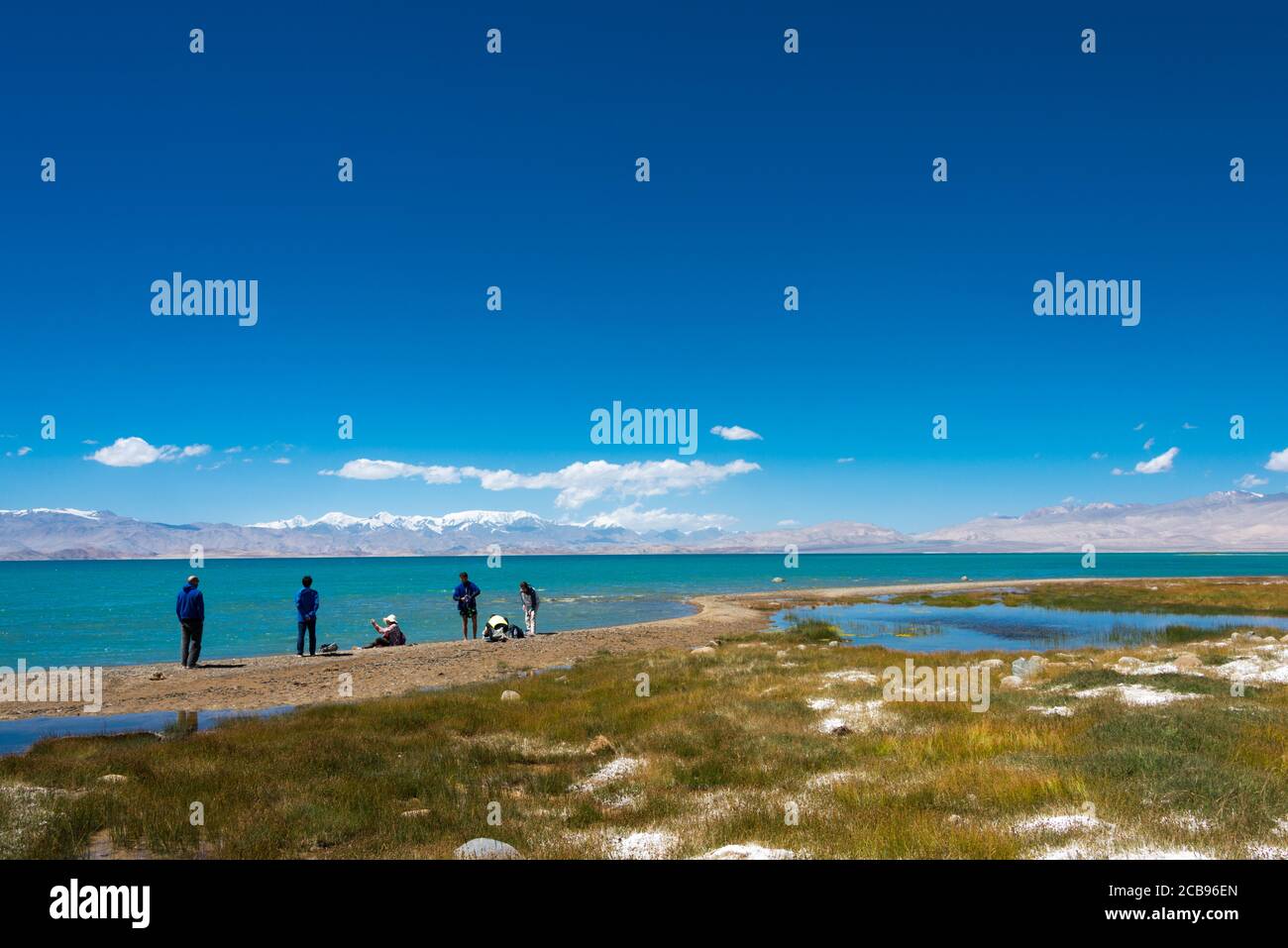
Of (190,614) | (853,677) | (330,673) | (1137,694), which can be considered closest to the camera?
(1137,694)

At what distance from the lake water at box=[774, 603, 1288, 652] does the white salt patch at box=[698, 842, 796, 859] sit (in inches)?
1126

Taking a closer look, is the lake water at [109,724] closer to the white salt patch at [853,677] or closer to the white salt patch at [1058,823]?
the white salt patch at [853,677]

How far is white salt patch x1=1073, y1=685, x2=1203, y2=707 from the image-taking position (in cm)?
1689

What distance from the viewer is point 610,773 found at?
13680 millimetres

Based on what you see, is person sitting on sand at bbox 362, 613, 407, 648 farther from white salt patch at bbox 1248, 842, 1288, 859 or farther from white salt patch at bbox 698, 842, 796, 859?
white salt patch at bbox 1248, 842, 1288, 859

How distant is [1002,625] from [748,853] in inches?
1883

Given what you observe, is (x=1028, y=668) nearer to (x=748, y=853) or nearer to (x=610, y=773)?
(x=610, y=773)

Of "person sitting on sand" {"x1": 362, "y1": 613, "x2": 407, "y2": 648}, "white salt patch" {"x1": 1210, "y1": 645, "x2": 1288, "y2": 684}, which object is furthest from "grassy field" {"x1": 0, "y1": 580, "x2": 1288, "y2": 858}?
"person sitting on sand" {"x1": 362, "y1": 613, "x2": 407, "y2": 648}

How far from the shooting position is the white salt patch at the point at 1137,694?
55.4 ft

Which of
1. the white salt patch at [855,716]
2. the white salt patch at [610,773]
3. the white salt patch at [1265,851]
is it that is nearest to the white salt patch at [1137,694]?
the white salt patch at [855,716]

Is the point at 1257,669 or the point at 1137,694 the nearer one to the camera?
the point at 1137,694

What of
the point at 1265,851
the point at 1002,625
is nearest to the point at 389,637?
the point at 1265,851

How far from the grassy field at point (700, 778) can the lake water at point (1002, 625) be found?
19158 millimetres
